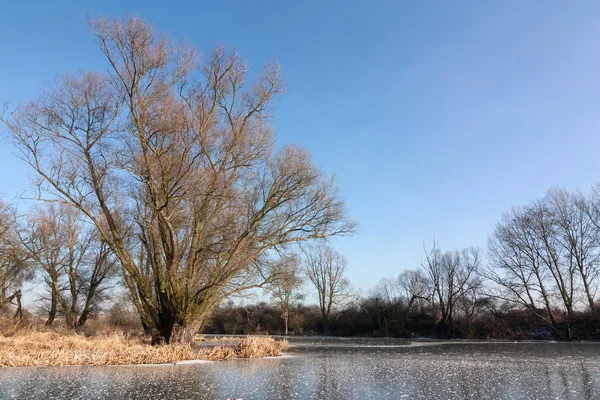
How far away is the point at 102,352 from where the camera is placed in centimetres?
1287

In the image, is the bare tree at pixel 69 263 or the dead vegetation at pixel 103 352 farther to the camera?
the bare tree at pixel 69 263

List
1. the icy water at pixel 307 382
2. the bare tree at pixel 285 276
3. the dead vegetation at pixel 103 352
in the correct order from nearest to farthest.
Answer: the icy water at pixel 307 382 < the dead vegetation at pixel 103 352 < the bare tree at pixel 285 276

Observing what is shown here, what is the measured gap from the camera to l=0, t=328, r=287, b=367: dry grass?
11586 mm

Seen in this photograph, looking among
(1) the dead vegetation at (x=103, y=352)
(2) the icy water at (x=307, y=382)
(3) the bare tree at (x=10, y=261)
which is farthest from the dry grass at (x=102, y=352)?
(3) the bare tree at (x=10, y=261)

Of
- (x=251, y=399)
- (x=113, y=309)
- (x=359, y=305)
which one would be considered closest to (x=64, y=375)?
(x=251, y=399)

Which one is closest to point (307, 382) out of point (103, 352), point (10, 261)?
point (103, 352)

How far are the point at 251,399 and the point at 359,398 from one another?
5.98 feet

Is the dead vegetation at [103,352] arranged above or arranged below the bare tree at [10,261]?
below

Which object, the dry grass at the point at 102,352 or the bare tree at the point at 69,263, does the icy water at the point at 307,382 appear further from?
the bare tree at the point at 69,263

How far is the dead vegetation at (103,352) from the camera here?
11570 millimetres

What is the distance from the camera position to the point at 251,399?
639cm

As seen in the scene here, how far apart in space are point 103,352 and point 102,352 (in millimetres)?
45

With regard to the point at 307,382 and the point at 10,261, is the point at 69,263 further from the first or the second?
the point at 307,382

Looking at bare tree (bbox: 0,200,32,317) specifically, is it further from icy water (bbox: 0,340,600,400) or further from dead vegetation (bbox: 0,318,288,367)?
icy water (bbox: 0,340,600,400)
